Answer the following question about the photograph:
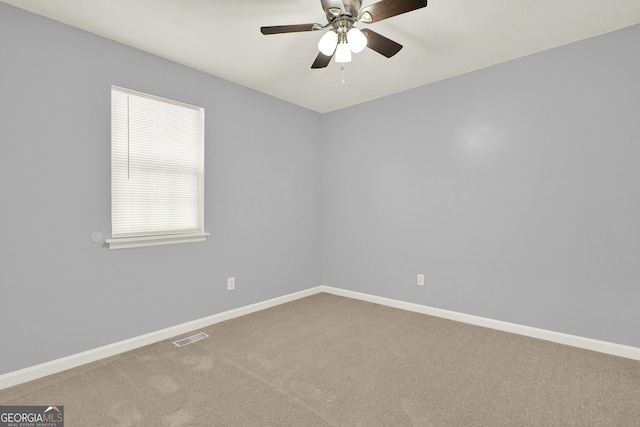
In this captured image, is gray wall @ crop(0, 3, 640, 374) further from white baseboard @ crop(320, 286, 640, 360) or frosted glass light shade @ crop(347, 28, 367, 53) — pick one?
frosted glass light shade @ crop(347, 28, 367, 53)

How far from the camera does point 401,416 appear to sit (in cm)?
176

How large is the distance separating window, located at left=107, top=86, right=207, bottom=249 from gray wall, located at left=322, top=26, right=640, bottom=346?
6.79ft

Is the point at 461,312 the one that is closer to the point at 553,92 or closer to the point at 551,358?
the point at 551,358

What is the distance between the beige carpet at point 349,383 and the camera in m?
1.76

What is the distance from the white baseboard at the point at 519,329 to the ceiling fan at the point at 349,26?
8.88ft

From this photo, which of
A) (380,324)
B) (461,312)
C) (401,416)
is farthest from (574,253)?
(401,416)

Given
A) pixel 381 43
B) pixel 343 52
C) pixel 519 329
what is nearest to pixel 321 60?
pixel 343 52

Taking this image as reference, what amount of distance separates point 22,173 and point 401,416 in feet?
9.63

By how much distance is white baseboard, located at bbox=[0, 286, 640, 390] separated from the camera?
2158 millimetres

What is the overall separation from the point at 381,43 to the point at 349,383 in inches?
91.0

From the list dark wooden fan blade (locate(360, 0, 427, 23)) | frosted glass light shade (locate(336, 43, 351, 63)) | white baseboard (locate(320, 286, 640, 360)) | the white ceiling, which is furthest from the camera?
white baseboard (locate(320, 286, 640, 360))
